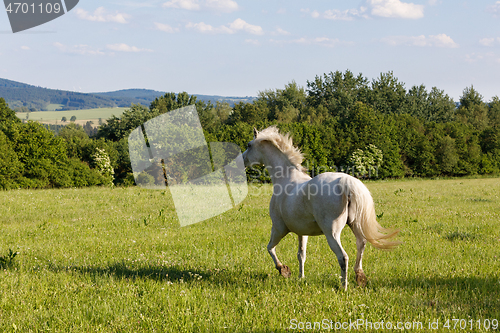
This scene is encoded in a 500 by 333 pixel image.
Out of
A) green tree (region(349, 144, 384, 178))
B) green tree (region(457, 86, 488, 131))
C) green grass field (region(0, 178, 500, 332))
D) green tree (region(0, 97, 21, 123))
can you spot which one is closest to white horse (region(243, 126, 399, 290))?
green grass field (region(0, 178, 500, 332))

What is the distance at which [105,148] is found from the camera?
161ft

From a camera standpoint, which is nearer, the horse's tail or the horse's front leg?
the horse's tail

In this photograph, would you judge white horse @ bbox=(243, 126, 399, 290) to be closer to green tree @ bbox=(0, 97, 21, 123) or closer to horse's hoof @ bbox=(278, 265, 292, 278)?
horse's hoof @ bbox=(278, 265, 292, 278)

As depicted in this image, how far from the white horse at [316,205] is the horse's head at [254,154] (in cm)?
3

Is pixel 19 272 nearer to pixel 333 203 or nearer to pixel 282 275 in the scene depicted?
pixel 282 275

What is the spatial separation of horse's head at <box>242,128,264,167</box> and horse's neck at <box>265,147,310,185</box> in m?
0.19

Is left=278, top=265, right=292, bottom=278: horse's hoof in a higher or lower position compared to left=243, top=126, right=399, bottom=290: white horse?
lower

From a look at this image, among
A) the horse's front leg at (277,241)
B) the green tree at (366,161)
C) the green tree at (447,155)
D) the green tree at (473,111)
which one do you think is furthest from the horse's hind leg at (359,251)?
the green tree at (473,111)

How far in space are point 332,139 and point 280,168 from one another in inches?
1768

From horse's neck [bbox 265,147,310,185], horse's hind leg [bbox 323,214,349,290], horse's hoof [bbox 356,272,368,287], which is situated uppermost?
horse's neck [bbox 265,147,310,185]

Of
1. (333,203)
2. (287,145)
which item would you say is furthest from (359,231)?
(287,145)

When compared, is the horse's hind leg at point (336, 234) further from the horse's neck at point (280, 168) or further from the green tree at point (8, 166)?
the green tree at point (8, 166)

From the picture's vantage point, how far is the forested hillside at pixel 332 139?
37156 mm

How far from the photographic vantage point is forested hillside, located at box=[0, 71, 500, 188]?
1463 inches
